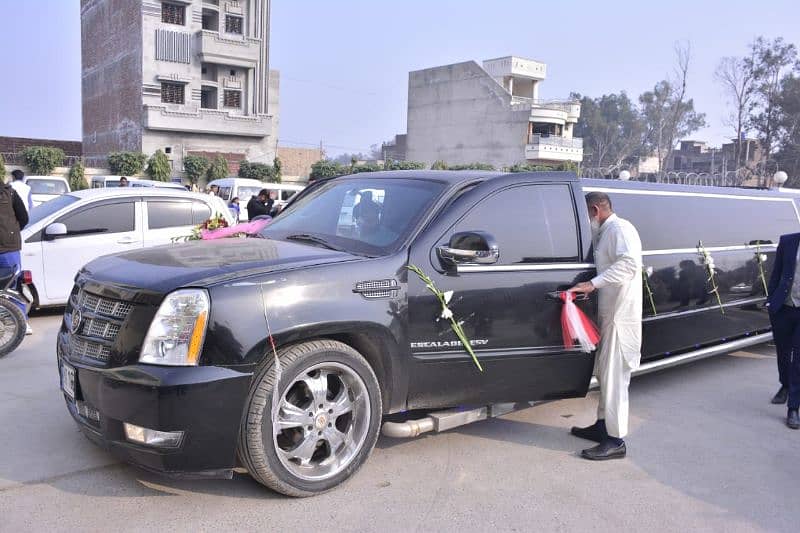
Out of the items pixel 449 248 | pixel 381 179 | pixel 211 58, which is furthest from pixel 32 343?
pixel 211 58

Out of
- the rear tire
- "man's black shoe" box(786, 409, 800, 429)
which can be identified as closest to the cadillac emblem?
the rear tire

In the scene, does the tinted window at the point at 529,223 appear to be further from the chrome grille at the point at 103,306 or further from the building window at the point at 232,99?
the building window at the point at 232,99

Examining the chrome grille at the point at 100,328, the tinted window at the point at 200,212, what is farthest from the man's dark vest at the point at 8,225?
the chrome grille at the point at 100,328

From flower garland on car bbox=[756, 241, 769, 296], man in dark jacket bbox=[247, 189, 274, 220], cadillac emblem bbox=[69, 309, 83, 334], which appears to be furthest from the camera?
man in dark jacket bbox=[247, 189, 274, 220]

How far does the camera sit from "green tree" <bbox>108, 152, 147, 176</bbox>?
1489 inches

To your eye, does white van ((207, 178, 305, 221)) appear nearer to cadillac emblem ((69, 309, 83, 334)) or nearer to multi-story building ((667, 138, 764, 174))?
cadillac emblem ((69, 309, 83, 334))

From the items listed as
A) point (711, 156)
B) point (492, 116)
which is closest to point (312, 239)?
point (492, 116)

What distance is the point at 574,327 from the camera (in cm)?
450

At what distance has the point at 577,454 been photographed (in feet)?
15.4

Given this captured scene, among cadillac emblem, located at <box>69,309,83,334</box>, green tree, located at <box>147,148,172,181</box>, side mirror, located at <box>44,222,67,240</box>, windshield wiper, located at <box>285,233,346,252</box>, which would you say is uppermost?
green tree, located at <box>147,148,172,181</box>

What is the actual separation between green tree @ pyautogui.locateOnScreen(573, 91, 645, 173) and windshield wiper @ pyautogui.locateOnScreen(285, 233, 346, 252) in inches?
3509

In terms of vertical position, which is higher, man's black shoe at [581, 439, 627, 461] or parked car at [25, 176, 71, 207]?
parked car at [25, 176, 71, 207]

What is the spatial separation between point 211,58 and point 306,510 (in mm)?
48810

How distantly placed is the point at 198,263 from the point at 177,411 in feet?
2.94
